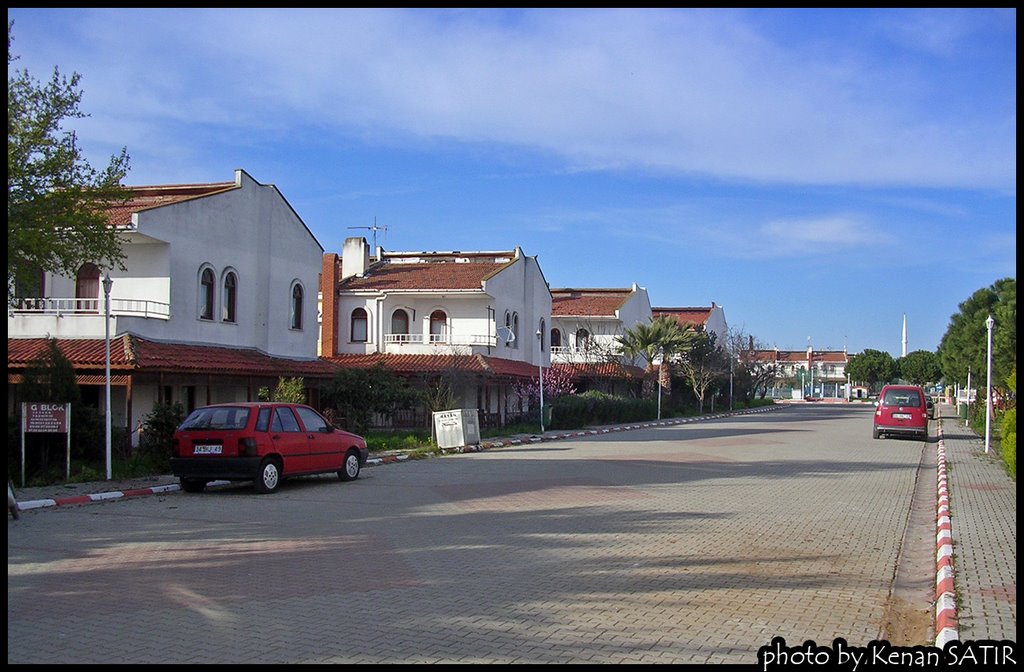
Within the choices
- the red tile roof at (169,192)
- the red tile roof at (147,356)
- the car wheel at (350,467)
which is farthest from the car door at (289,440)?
the red tile roof at (169,192)

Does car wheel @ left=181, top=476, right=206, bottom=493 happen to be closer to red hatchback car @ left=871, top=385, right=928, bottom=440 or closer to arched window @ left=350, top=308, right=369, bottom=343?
red hatchback car @ left=871, top=385, right=928, bottom=440

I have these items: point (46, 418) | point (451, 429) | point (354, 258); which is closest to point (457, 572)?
point (46, 418)

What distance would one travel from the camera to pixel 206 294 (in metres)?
27.8

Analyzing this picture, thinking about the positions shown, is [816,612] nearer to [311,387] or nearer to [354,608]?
[354,608]

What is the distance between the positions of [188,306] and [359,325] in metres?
16.4

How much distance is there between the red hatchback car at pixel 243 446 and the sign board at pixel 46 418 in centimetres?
216

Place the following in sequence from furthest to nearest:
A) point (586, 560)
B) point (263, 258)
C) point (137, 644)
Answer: point (263, 258)
point (586, 560)
point (137, 644)

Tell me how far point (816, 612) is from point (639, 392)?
48280mm

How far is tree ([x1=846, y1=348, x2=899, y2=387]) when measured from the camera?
116938 millimetres

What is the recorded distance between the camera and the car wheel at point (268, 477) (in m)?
15.8

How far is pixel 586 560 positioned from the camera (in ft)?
32.9

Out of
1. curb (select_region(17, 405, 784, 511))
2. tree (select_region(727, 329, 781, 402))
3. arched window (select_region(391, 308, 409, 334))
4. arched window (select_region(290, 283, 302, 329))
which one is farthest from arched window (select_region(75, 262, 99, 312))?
tree (select_region(727, 329, 781, 402))

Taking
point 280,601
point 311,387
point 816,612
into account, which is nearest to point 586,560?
point 816,612

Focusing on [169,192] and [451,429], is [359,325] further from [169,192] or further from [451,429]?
[451,429]
